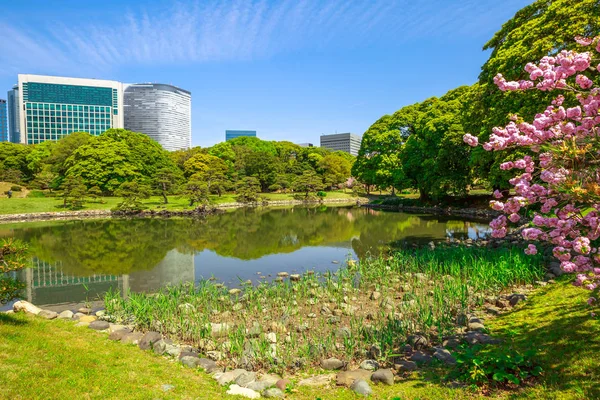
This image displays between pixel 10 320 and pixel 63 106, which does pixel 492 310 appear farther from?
pixel 63 106

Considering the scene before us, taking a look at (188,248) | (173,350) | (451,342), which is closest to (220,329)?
(173,350)

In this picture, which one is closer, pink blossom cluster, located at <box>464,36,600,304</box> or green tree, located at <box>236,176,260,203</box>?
pink blossom cluster, located at <box>464,36,600,304</box>

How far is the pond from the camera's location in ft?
37.4

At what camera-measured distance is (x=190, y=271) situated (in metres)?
12.6

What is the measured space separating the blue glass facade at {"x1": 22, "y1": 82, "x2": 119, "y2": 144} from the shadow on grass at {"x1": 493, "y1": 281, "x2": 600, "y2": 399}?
5212 inches

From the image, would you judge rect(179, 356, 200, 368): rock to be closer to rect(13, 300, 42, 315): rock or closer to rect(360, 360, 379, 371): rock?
rect(360, 360, 379, 371): rock

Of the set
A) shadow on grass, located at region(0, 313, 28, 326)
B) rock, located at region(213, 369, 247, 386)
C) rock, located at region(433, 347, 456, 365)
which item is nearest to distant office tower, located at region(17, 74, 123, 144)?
shadow on grass, located at region(0, 313, 28, 326)

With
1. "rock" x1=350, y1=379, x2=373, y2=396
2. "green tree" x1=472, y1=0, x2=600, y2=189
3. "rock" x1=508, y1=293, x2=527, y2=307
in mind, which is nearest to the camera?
"rock" x1=350, y1=379, x2=373, y2=396

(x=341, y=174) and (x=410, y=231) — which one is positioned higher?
(x=341, y=174)

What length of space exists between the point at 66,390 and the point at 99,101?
139 m

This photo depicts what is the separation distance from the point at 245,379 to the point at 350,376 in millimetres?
1475

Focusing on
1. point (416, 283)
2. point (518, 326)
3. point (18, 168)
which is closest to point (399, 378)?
point (518, 326)

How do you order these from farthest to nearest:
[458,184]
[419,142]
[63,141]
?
Answer: [63,141]
[419,142]
[458,184]

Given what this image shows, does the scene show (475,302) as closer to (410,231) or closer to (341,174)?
(410,231)
